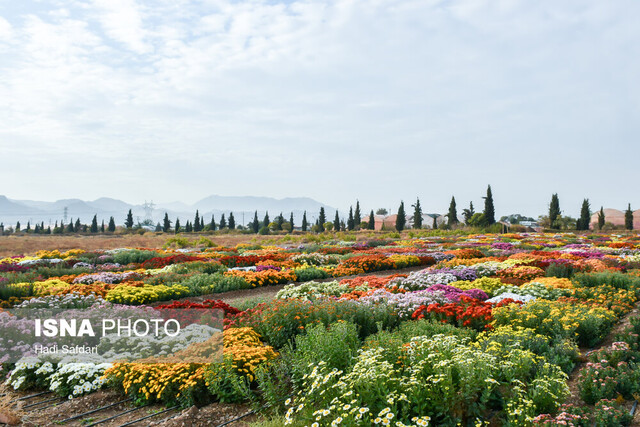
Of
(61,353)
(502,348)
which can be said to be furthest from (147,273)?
(502,348)

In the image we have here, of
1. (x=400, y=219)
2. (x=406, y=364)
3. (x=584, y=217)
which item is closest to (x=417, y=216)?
(x=400, y=219)

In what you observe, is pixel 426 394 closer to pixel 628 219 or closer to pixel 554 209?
pixel 628 219

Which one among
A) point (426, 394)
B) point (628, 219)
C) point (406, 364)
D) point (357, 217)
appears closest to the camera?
point (426, 394)

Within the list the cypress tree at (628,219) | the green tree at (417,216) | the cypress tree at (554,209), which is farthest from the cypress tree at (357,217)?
the cypress tree at (628,219)

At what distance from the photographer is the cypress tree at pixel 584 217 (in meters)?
58.2

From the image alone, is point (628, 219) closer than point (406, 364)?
No

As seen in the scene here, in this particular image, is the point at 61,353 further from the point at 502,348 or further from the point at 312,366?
the point at 502,348

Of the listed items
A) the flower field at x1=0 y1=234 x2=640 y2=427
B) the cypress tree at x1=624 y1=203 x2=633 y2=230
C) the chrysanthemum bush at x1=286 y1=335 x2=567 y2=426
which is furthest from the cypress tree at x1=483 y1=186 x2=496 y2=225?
the chrysanthemum bush at x1=286 y1=335 x2=567 y2=426

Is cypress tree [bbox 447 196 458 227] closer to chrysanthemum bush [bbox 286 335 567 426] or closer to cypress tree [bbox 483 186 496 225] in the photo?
cypress tree [bbox 483 186 496 225]

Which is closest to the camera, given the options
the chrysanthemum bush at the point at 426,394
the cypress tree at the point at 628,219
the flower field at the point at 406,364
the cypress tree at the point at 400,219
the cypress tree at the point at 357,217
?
the chrysanthemum bush at the point at 426,394

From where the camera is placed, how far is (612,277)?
31.5 ft

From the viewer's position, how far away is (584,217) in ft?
194

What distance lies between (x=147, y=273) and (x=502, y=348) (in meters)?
12.6

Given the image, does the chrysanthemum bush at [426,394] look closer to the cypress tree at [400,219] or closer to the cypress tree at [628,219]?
the cypress tree at [400,219]
